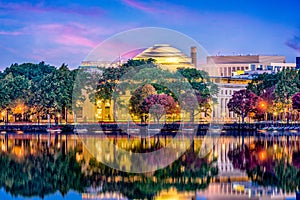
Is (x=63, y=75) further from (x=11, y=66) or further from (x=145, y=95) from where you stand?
(x=11, y=66)

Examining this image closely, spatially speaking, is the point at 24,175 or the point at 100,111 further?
the point at 100,111

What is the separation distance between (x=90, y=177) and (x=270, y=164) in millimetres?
11477

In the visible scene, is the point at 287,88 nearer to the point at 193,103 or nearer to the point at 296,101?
the point at 296,101

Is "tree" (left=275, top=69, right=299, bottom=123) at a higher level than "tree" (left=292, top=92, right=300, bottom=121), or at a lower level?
higher

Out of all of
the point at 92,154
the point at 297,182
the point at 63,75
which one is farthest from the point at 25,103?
the point at 297,182

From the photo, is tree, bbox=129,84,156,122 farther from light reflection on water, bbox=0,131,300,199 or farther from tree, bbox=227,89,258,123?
light reflection on water, bbox=0,131,300,199

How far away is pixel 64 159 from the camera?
173ft

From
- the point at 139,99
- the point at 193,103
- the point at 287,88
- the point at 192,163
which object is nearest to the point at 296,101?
the point at 287,88

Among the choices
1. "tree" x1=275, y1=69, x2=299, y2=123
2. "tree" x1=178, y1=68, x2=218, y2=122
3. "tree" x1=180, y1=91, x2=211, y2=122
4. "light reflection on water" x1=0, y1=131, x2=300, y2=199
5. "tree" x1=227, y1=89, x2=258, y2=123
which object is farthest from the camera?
"tree" x1=275, y1=69, x2=299, y2=123

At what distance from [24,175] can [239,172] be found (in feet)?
38.8

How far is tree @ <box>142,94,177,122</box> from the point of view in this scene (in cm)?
9662

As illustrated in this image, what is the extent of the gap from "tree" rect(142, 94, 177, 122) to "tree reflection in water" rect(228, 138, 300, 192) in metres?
33.0

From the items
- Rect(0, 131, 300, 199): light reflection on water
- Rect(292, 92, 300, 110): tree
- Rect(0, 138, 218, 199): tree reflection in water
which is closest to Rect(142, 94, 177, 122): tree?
Rect(292, 92, 300, 110): tree

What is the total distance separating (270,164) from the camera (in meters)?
47.9
